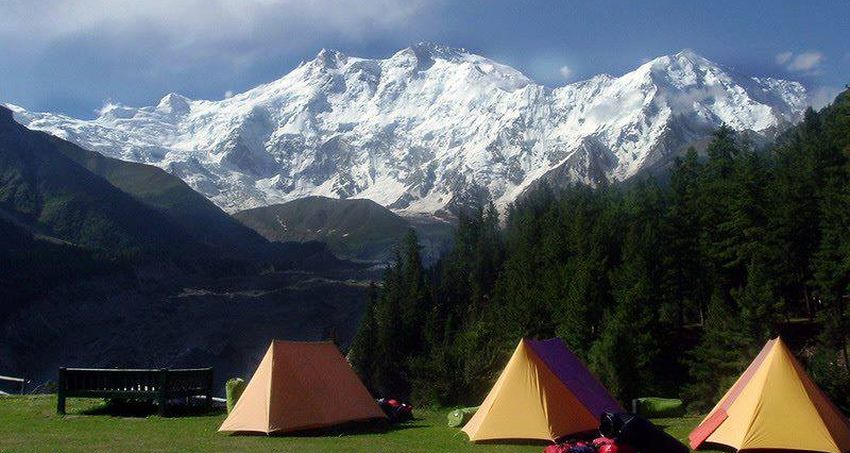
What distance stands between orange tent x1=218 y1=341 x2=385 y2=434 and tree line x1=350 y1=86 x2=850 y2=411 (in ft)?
89.9

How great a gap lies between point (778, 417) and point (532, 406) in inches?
271

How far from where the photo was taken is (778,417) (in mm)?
23125

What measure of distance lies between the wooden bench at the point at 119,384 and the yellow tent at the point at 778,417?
18.3 meters

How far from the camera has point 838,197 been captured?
58719 millimetres

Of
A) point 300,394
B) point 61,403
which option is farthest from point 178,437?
point 61,403

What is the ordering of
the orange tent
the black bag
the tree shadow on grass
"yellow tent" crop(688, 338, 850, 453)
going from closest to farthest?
the black bag, "yellow tent" crop(688, 338, 850, 453), the tree shadow on grass, the orange tent

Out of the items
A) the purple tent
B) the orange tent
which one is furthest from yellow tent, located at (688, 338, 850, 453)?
the orange tent

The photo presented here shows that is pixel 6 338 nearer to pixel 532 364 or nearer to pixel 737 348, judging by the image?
pixel 737 348

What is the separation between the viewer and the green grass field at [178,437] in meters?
22.0

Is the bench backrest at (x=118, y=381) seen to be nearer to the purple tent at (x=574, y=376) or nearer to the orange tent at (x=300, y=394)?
the orange tent at (x=300, y=394)

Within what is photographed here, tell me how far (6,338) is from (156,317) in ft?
93.0

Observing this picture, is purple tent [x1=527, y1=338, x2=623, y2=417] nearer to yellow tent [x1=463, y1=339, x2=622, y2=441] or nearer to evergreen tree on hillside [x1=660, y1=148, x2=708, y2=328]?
yellow tent [x1=463, y1=339, x2=622, y2=441]

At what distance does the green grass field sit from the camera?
22.0 metres

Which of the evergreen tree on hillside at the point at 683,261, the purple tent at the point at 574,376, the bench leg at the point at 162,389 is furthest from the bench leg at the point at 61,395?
the evergreen tree on hillside at the point at 683,261
